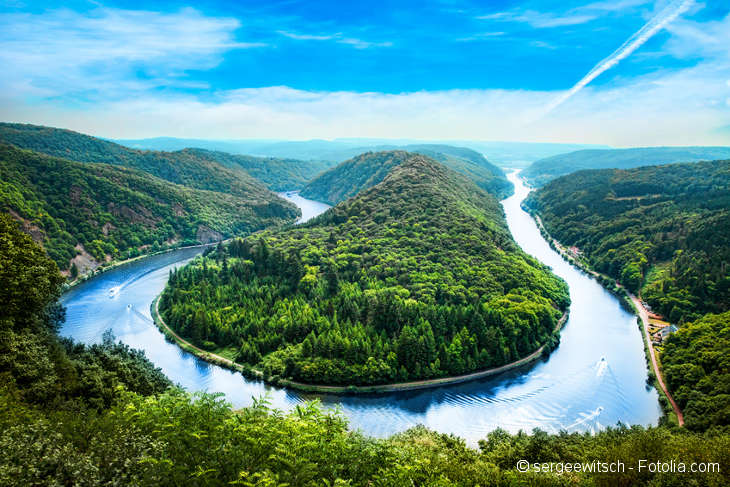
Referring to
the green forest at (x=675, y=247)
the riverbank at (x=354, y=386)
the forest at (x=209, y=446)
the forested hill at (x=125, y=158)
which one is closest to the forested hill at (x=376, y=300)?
the riverbank at (x=354, y=386)

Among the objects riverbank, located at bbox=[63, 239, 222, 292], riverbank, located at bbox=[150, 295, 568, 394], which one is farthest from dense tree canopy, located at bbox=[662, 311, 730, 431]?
riverbank, located at bbox=[63, 239, 222, 292]

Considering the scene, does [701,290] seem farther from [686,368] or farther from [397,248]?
[397,248]

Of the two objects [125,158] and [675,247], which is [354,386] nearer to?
[675,247]

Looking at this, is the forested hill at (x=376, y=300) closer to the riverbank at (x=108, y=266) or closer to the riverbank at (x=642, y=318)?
the riverbank at (x=642, y=318)

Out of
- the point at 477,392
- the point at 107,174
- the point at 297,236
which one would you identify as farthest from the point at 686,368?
the point at 107,174

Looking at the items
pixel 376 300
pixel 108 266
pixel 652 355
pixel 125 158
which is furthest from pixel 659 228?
pixel 125 158

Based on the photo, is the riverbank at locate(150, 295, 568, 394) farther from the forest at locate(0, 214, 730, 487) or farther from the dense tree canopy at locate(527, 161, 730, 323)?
the dense tree canopy at locate(527, 161, 730, 323)
